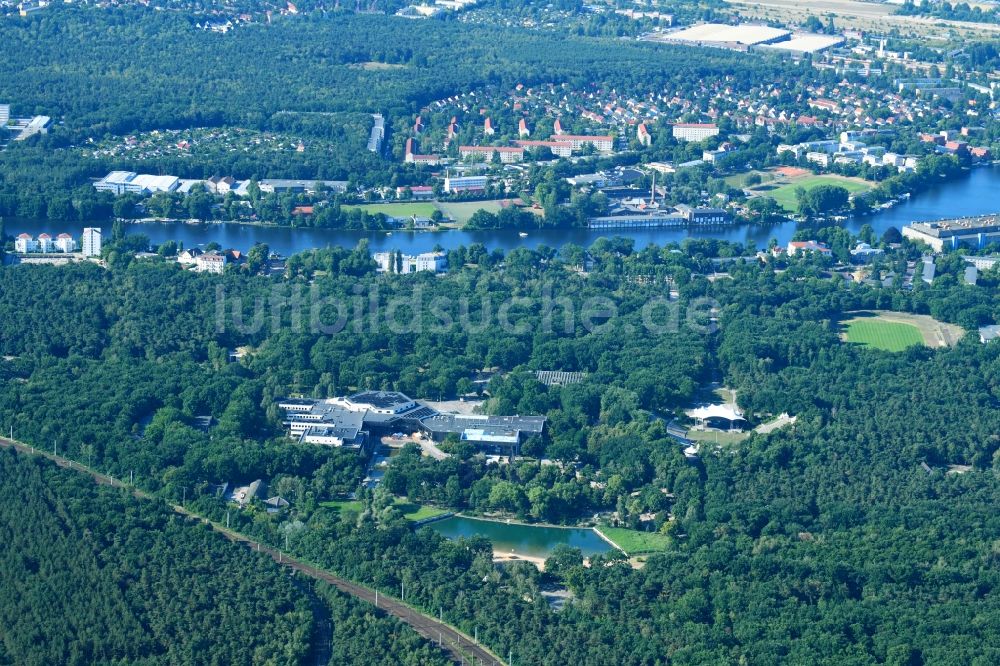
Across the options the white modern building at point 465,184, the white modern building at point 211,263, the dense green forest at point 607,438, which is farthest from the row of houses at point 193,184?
the dense green forest at point 607,438

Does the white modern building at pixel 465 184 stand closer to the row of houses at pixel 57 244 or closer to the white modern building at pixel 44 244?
the row of houses at pixel 57 244

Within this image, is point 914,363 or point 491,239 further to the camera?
point 491,239

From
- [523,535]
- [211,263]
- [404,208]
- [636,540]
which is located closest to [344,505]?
[523,535]

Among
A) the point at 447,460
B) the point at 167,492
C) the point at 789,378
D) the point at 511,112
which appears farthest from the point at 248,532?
the point at 511,112

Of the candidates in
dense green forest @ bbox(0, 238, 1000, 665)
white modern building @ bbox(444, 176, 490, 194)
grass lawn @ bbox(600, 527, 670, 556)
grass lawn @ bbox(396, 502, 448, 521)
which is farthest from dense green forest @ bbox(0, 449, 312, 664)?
white modern building @ bbox(444, 176, 490, 194)

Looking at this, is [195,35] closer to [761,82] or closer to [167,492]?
[761,82]

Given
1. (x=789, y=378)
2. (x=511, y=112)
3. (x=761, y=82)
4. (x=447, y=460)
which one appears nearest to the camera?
(x=447, y=460)
